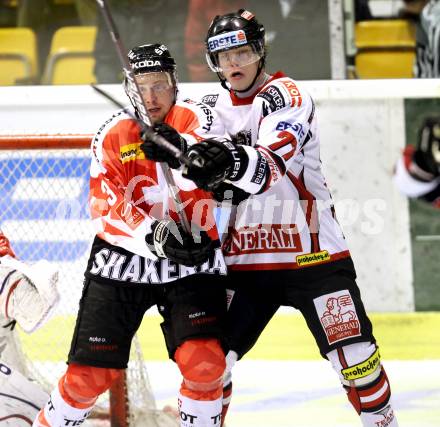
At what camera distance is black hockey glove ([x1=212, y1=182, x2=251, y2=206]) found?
11.4 feet

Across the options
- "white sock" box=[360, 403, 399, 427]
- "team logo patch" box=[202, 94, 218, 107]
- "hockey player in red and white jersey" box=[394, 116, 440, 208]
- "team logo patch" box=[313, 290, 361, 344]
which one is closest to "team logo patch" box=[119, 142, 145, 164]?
"team logo patch" box=[202, 94, 218, 107]

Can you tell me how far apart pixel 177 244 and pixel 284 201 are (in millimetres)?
415

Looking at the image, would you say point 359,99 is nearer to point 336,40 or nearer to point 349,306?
point 336,40

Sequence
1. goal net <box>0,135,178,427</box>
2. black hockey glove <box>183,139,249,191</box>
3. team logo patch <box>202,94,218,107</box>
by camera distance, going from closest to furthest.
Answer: black hockey glove <box>183,139,249,191</box>, team logo patch <box>202,94,218,107</box>, goal net <box>0,135,178,427</box>

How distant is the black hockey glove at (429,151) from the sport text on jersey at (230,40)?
0.70 meters

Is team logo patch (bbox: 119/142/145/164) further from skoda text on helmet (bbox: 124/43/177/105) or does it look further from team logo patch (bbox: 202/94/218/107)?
team logo patch (bbox: 202/94/218/107)

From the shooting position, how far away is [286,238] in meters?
3.59

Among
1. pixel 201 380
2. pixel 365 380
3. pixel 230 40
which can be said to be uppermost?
pixel 230 40

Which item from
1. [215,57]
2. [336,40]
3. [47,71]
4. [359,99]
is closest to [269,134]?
[215,57]

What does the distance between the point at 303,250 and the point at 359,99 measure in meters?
1.70

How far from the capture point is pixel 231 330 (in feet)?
11.9

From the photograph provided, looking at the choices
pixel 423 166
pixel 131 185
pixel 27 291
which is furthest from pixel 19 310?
pixel 423 166

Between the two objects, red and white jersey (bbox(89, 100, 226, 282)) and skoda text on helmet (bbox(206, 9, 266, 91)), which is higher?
skoda text on helmet (bbox(206, 9, 266, 91))

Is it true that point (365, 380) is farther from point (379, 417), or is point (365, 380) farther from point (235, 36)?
point (235, 36)
